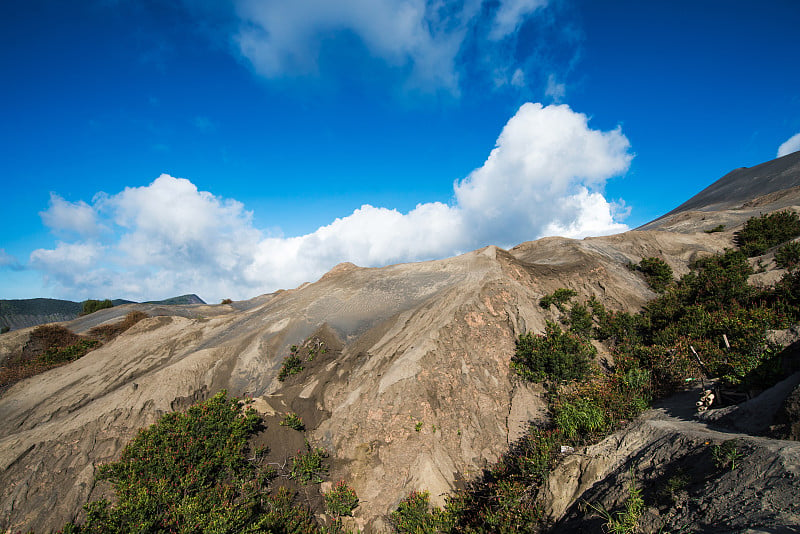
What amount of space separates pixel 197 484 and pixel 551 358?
40.8ft

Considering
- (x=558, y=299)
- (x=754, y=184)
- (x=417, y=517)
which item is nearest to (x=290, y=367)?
(x=417, y=517)

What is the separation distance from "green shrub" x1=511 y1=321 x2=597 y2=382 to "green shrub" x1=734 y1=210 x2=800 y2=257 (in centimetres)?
2320

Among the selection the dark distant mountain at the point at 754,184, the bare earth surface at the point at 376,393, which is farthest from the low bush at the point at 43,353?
the dark distant mountain at the point at 754,184

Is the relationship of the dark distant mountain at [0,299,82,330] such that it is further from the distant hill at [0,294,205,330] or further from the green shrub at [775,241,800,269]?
A: the green shrub at [775,241,800,269]

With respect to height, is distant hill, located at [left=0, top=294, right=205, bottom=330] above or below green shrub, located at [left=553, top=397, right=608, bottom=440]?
above

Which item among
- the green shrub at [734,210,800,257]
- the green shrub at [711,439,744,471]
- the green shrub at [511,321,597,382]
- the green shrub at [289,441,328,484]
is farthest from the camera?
the green shrub at [734,210,800,257]

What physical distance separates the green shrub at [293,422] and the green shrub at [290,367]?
3448mm

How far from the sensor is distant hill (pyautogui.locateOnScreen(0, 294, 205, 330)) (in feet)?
272

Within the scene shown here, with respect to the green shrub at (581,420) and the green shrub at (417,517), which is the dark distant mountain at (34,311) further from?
the green shrub at (581,420)

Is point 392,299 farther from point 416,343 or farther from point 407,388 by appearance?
point 407,388

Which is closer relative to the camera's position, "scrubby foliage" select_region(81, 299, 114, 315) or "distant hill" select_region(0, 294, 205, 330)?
"scrubby foliage" select_region(81, 299, 114, 315)

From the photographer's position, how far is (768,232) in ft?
88.5

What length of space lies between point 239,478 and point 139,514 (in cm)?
252

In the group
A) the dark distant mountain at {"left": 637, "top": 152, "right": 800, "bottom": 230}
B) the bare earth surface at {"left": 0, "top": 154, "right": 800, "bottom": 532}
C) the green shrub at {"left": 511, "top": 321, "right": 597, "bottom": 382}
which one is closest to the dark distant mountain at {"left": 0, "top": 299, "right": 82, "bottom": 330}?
the bare earth surface at {"left": 0, "top": 154, "right": 800, "bottom": 532}
